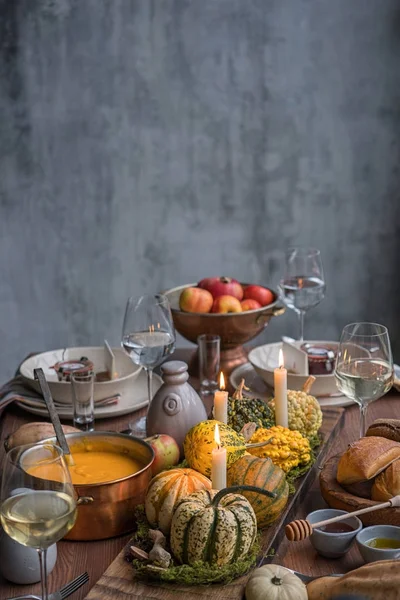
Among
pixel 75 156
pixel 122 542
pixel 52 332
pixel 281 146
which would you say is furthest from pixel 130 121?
pixel 122 542

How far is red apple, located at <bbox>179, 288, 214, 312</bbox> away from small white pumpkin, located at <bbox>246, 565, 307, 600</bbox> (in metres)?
1.13

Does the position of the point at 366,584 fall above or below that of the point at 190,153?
below

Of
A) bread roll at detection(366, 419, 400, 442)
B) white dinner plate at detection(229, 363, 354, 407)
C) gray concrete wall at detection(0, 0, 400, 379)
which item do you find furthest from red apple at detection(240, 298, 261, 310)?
gray concrete wall at detection(0, 0, 400, 379)

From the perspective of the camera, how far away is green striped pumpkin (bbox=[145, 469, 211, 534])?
1.20 metres

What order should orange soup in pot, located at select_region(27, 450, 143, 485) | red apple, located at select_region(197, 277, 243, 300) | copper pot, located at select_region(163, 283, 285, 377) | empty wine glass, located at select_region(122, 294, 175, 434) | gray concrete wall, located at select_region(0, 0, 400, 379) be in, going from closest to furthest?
orange soup in pot, located at select_region(27, 450, 143, 485) < empty wine glass, located at select_region(122, 294, 175, 434) < copper pot, located at select_region(163, 283, 285, 377) < red apple, located at select_region(197, 277, 243, 300) < gray concrete wall, located at select_region(0, 0, 400, 379)

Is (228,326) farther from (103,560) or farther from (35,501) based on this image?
(35,501)

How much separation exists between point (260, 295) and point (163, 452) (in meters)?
→ 0.84

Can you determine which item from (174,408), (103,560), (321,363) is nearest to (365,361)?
(174,408)

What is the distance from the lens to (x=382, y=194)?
3.70 m

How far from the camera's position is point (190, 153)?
12.2 feet

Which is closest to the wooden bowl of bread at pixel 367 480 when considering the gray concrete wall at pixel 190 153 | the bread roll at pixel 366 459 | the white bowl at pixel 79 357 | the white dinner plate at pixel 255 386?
the bread roll at pixel 366 459

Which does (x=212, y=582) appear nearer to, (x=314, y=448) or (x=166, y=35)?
(x=314, y=448)

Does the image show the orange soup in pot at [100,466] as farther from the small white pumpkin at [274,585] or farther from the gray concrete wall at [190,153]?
the gray concrete wall at [190,153]

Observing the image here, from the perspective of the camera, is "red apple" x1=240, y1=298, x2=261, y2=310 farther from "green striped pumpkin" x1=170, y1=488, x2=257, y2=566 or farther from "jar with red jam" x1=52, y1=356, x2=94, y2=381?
"green striped pumpkin" x1=170, y1=488, x2=257, y2=566
